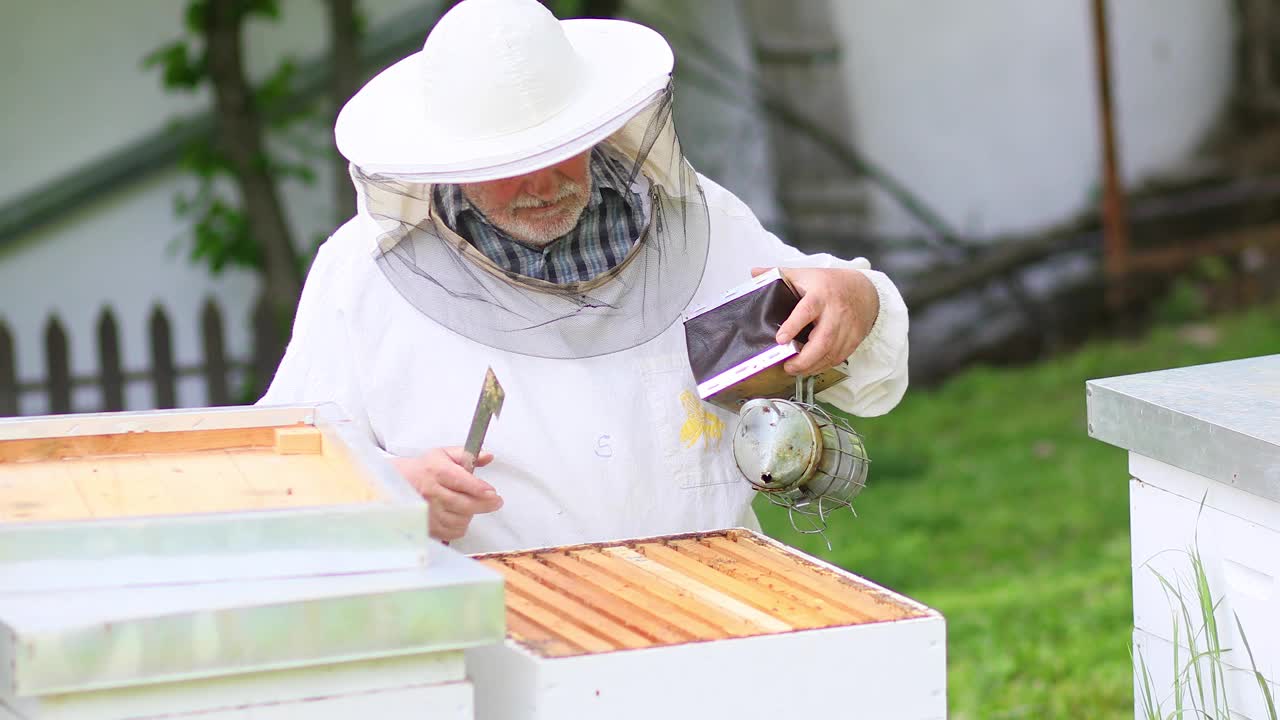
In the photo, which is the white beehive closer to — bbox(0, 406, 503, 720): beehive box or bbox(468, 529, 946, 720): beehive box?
bbox(468, 529, 946, 720): beehive box

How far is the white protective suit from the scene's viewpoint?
1.92 metres

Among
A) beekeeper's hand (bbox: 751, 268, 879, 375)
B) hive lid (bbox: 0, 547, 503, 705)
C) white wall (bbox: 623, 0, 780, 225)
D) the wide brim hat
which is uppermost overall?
white wall (bbox: 623, 0, 780, 225)

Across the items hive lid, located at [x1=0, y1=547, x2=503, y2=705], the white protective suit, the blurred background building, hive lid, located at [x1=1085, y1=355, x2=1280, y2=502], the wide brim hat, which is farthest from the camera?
the blurred background building

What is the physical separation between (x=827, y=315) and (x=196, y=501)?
86 centimetres

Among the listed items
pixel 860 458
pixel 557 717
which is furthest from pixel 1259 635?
pixel 557 717

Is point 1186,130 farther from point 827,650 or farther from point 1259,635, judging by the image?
point 827,650

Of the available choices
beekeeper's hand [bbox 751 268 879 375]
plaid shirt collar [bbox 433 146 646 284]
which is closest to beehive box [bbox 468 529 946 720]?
beekeeper's hand [bbox 751 268 879 375]

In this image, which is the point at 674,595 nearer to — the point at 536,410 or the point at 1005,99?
the point at 536,410

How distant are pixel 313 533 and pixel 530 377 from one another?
0.77 metres

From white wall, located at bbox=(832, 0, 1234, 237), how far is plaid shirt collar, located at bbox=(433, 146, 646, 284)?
4.28 m

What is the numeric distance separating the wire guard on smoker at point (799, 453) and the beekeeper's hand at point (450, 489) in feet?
1.07

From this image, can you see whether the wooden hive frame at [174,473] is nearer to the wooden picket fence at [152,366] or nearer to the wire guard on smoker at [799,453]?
the wire guard on smoker at [799,453]

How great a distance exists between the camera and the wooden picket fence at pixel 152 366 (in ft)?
15.8

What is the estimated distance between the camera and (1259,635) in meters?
1.66
